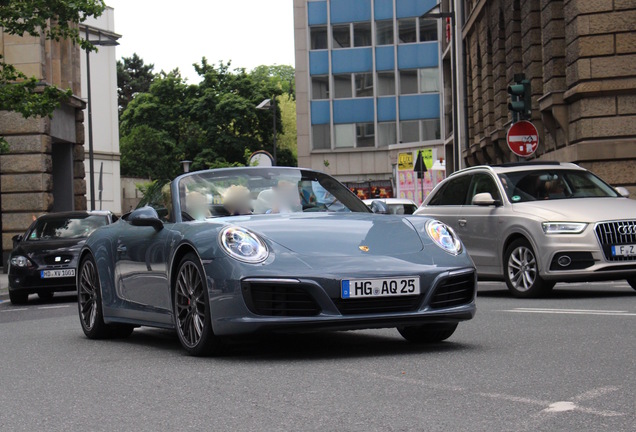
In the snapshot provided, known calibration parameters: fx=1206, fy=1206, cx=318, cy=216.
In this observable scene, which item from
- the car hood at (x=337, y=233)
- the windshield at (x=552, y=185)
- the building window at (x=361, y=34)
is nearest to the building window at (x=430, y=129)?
the building window at (x=361, y=34)

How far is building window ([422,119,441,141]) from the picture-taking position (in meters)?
70.7

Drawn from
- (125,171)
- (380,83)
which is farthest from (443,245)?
(125,171)

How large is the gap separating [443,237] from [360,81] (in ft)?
209

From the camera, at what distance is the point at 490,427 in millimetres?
4906

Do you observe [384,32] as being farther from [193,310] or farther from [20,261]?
[193,310]

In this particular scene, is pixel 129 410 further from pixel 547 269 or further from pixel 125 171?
pixel 125 171

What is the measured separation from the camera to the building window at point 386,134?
71000 mm

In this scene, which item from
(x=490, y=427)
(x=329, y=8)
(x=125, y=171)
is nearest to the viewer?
(x=490, y=427)

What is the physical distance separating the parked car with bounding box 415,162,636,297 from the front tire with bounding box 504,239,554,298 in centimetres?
1

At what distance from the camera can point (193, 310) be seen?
8031 millimetres

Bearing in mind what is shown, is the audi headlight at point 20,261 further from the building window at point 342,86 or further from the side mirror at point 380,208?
the building window at point 342,86

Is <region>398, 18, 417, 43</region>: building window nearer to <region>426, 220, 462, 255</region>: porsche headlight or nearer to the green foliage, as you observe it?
the green foliage

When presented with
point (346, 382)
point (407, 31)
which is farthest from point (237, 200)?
point (407, 31)

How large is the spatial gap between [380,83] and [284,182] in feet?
207
